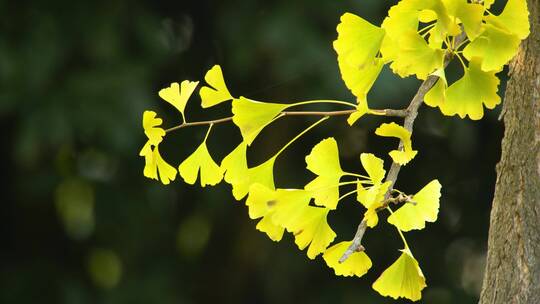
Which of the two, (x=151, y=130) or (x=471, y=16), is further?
(x=151, y=130)

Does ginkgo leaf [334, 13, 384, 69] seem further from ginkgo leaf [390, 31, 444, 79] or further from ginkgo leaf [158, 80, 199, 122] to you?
ginkgo leaf [158, 80, 199, 122]

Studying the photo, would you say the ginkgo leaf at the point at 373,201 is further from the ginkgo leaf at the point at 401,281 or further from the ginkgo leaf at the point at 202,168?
the ginkgo leaf at the point at 202,168

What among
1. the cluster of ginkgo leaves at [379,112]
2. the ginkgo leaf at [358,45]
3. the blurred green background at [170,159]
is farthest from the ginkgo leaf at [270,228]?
the blurred green background at [170,159]

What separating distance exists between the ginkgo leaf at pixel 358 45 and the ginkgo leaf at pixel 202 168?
135mm

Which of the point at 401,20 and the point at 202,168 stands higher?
the point at 401,20


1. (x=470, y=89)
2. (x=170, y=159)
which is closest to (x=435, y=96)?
(x=470, y=89)

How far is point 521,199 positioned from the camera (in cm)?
57

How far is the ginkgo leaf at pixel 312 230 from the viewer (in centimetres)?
48

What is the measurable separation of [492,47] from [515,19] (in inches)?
1.0

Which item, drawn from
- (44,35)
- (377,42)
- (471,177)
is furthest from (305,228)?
(471,177)

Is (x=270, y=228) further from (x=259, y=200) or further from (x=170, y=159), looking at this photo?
(x=170, y=159)

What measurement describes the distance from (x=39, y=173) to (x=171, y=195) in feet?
1.18

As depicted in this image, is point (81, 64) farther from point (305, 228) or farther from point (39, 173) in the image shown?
point (305, 228)

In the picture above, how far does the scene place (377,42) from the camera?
0.48 meters
